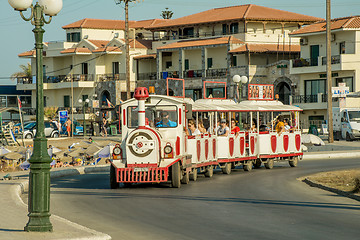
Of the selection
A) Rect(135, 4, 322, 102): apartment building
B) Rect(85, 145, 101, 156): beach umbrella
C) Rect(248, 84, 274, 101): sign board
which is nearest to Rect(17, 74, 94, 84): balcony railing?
Rect(135, 4, 322, 102): apartment building

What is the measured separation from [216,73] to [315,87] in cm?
1251

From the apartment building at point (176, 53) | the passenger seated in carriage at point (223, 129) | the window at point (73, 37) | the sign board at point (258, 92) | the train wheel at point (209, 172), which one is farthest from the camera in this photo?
the window at point (73, 37)

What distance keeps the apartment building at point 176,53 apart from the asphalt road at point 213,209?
45.5 metres

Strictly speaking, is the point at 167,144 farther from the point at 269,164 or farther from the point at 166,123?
the point at 269,164

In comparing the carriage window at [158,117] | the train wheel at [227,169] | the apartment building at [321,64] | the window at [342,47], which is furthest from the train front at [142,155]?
the window at [342,47]

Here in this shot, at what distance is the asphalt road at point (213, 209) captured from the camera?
12406mm

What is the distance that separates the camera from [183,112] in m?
21.9

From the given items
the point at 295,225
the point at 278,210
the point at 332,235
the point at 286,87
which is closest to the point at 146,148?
the point at 278,210

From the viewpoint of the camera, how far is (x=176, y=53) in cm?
8156

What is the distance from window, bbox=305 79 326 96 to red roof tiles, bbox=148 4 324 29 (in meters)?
11.2

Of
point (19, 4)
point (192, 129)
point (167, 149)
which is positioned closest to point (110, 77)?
point (192, 129)

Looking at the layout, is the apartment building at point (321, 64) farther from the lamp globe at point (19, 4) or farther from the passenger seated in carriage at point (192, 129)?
the lamp globe at point (19, 4)

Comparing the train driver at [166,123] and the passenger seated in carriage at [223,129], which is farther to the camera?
the passenger seated in carriage at [223,129]

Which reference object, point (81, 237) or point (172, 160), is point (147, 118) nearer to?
point (172, 160)
